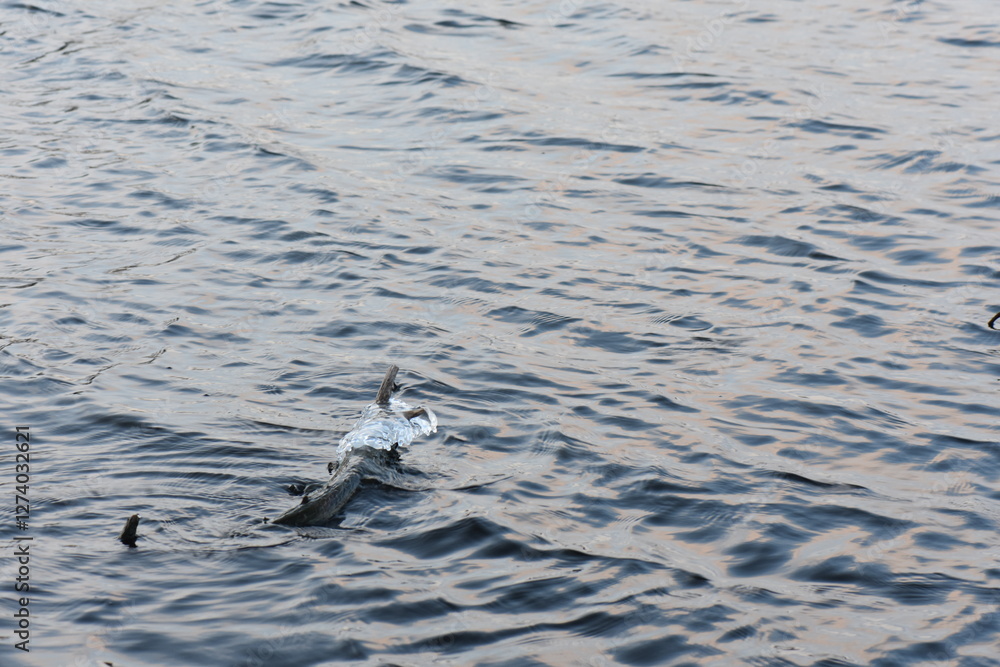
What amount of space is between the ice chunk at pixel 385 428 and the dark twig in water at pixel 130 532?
1.43 m

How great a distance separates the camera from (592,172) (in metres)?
12.7

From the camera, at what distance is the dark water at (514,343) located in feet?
18.5

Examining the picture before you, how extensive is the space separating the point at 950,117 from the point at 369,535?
11.2 metres

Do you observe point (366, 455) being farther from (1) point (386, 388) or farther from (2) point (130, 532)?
(2) point (130, 532)

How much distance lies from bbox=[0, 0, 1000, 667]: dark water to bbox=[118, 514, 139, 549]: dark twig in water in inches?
3.2

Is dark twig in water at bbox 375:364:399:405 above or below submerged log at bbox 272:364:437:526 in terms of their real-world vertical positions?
above

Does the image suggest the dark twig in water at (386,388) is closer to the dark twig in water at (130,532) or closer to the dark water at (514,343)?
the dark water at (514,343)

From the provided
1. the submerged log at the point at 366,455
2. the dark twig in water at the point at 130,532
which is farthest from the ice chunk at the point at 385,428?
the dark twig in water at the point at 130,532

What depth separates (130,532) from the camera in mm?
5699

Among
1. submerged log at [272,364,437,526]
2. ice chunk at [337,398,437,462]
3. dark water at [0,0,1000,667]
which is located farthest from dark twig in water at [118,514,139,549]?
ice chunk at [337,398,437,462]

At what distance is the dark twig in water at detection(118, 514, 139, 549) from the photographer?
219 inches

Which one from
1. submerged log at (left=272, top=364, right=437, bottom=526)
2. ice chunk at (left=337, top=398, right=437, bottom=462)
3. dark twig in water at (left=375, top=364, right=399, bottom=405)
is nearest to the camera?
submerged log at (left=272, top=364, right=437, bottom=526)

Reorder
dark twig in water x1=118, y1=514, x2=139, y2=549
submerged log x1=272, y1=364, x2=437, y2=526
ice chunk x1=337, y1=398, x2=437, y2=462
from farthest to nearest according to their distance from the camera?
ice chunk x1=337, y1=398, x2=437, y2=462
submerged log x1=272, y1=364, x2=437, y2=526
dark twig in water x1=118, y1=514, x2=139, y2=549

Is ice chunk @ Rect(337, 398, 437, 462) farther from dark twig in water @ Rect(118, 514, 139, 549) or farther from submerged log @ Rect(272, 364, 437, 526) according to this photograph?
dark twig in water @ Rect(118, 514, 139, 549)
